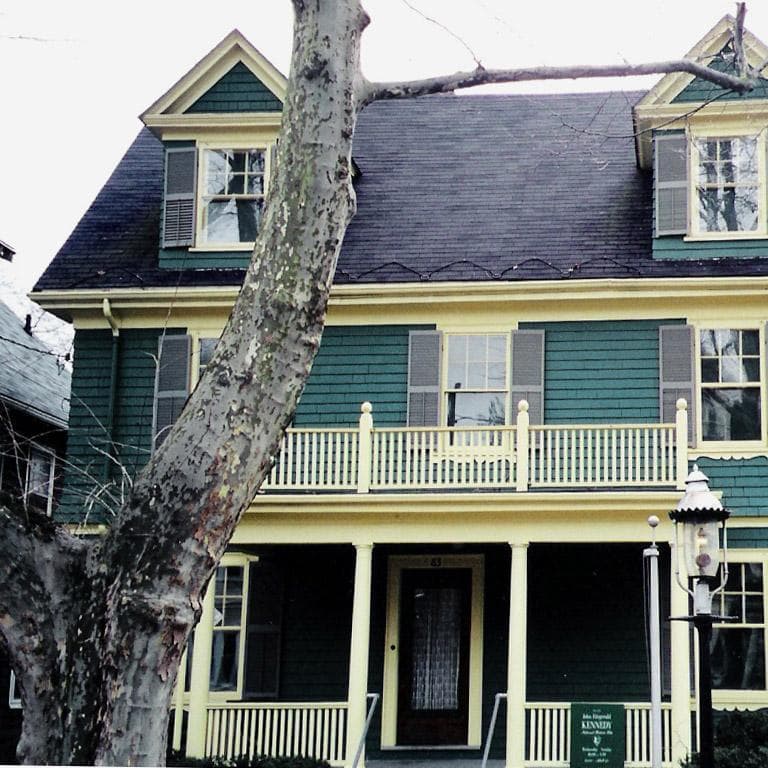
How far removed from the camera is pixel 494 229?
701 inches

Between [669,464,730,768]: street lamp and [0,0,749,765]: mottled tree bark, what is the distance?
3273 mm

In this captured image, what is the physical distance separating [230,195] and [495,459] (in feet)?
16.8

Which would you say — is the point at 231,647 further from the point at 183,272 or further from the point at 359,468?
the point at 183,272

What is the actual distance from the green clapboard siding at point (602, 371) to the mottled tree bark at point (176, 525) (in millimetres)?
9167

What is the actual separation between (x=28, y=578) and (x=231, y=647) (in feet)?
34.8

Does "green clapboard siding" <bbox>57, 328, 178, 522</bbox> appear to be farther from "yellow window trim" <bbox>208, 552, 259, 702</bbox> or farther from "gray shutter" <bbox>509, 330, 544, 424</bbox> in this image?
"gray shutter" <bbox>509, 330, 544, 424</bbox>

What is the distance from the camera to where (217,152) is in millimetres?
17984

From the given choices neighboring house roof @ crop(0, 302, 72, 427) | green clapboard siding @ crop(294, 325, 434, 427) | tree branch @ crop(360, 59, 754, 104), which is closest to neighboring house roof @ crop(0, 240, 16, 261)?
neighboring house roof @ crop(0, 302, 72, 427)

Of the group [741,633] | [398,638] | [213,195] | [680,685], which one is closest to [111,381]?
[213,195]

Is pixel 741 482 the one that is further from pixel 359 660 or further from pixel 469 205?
pixel 469 205

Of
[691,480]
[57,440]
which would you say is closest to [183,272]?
[57,440]

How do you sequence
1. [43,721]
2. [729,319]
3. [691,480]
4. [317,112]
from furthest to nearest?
[729,319] < [691,480] < [317,112] < [43,721]

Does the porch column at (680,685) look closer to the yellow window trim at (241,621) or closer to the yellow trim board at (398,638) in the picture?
the yellow trim board at (398,638)

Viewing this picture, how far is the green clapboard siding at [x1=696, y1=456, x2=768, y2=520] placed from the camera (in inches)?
630
